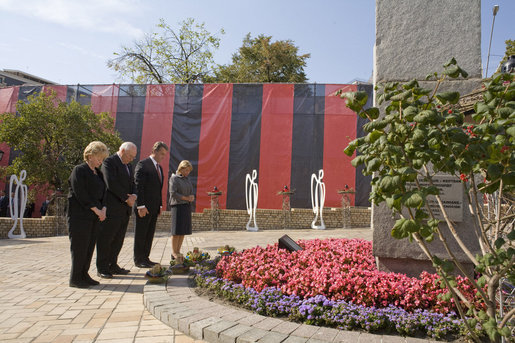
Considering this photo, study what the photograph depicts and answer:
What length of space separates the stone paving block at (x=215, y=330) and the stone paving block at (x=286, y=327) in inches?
12.2

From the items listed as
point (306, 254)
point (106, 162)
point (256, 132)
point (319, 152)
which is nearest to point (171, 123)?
point (256, 132)

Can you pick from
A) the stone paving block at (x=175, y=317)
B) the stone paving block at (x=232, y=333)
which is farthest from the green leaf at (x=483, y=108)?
the stone paving block at (x=175, y=317)

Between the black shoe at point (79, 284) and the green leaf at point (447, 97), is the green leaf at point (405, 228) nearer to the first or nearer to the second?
the green leaf at point (447, 97)

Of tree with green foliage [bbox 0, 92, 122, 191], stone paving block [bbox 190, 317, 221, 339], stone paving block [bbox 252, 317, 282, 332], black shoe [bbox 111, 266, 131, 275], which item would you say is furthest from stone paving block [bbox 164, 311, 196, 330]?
tree with green foliage [bbox 0, 92, 122, 191]

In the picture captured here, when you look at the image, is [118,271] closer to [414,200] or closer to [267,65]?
[414,200]

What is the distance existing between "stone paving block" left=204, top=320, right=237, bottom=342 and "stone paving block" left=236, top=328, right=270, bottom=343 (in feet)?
0.57

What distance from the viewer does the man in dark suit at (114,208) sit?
4.46m

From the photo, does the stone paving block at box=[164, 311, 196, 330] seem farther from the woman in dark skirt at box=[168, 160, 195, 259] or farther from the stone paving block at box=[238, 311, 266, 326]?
the woman in dark skirt at box=[168, 160, 195, 259]

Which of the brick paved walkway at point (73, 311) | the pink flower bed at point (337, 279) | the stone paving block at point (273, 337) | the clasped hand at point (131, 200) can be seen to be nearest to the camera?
the stone paving block at point (273, 337)

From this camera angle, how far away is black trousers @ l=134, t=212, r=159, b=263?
16.1ft

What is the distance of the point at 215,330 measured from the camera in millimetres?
2389

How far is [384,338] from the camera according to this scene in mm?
2275

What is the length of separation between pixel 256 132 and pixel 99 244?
11.4 meters

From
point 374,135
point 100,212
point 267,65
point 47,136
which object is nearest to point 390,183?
point 374,135
